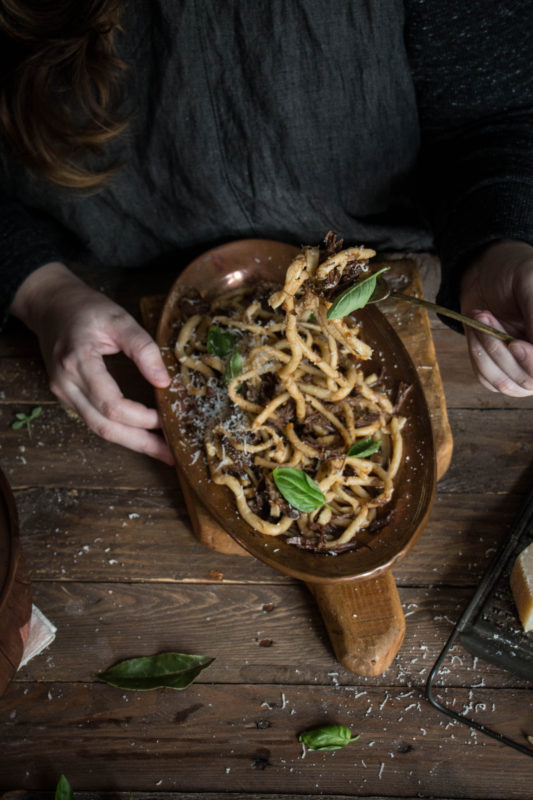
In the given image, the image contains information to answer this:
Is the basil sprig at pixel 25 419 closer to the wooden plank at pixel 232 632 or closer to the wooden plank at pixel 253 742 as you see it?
the wooden plank at pixel 232 632

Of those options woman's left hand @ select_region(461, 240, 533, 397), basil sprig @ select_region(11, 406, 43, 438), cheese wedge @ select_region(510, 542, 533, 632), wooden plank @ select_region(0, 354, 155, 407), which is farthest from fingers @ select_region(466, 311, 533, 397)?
basil sprig @ select_region(11, 406, 43, 438)

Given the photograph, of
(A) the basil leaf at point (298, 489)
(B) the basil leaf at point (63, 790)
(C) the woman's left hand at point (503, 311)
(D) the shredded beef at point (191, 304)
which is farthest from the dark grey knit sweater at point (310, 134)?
(B) the basil leaf at point (63, 790)

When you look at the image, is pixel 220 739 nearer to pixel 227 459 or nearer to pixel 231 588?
pixel 231 588

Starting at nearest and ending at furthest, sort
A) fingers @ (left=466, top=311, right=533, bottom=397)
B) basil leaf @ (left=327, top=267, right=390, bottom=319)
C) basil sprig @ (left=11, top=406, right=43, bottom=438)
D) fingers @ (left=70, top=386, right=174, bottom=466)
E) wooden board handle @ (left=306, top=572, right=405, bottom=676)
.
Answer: basil leaf @ (left=327, top=267, right=390, bottom=319) → fingers @ (left=466, top=311, right=533, bottom=397) → wooden board handle @ (left=306, top=572, right=405, bottom=676) → fingers @ (left=70, top=386, right=174, bottom=466) → basil sprig @ (left=11, top=406, right=43, bottom=438)

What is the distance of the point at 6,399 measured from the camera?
4.05 ft

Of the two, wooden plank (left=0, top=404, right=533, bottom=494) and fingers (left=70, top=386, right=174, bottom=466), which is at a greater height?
fingers (left=70, top=386, right=174, bottom=466)

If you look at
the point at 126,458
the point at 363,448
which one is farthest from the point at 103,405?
the point at 363,448

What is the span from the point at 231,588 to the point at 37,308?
1.90 feet

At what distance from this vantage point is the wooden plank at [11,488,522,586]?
1.12 m

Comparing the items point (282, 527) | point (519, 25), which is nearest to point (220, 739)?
point (282, 527)

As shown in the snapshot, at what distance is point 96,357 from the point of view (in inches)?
42.7

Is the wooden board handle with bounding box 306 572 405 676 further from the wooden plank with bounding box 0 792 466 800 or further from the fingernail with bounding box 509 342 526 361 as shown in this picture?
the fingernail with bounding box 509 342 526 361

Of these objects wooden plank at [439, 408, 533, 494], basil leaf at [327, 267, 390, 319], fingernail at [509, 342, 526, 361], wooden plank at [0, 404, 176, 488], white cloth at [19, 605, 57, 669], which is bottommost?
wooden plank at [439, 408, 533, 494]

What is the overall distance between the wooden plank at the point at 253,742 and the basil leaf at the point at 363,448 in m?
0.37
